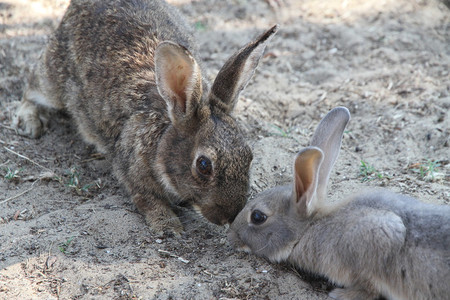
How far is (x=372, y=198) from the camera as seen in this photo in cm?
418

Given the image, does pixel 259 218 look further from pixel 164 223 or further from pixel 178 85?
pixel 178 85

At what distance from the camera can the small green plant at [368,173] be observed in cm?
533

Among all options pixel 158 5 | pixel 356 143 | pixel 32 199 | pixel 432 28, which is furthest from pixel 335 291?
pixel 432 28

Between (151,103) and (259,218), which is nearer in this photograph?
(259,218)

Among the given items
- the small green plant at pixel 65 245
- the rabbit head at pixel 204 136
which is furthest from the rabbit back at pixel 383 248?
the small green plant at pixel 65 245

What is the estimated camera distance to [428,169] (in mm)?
5332

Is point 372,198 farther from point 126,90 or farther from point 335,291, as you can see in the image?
point 126,90

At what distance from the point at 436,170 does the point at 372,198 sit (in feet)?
4.95

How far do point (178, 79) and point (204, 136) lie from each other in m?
0.54

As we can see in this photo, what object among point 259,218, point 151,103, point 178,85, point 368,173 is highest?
point 178,85

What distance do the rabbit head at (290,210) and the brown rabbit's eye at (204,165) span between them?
1.48ft

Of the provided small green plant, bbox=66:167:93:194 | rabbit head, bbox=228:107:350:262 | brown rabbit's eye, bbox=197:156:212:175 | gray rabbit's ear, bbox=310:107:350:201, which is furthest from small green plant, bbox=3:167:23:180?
gray rabbit's ear, bbox=310:107:350:201

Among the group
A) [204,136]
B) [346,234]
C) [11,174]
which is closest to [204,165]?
[204,136]

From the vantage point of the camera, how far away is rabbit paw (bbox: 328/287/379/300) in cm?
392
